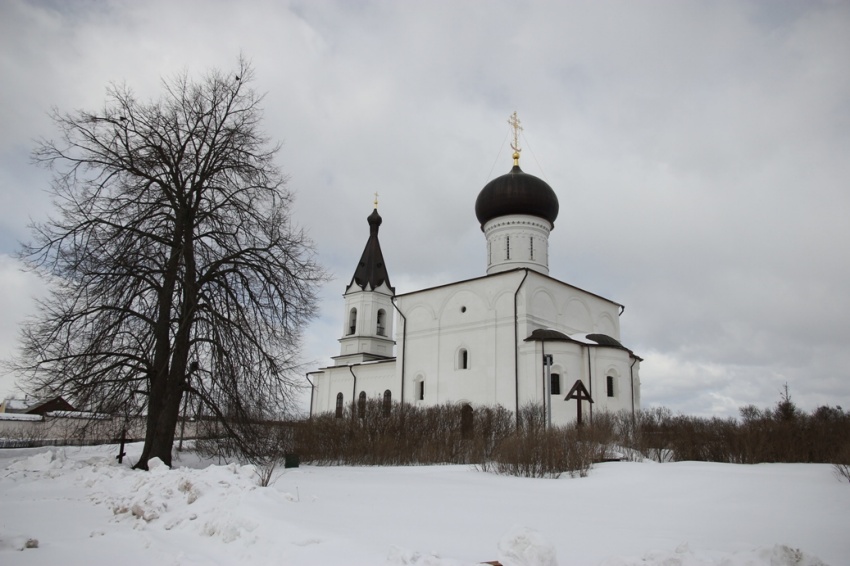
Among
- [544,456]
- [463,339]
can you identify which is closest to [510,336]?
[463,339]

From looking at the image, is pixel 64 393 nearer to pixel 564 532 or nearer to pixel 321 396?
pixel 564 532

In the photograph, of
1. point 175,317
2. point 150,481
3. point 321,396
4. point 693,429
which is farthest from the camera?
point 321,396

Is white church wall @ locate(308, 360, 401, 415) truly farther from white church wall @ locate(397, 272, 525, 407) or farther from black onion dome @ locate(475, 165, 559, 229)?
black onion dome @ locate(475, 165, 559, 229)

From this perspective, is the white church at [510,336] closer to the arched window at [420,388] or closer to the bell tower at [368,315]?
the arched window at [420,388]

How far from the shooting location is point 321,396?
34.5m

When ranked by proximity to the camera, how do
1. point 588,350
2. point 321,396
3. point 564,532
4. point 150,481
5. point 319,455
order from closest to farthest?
point 564,532 < point 150,481 < point 319,455 < point 588,350 < point 321,396

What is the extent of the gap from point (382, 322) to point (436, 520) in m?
29.9

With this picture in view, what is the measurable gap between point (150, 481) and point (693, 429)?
11844 mm

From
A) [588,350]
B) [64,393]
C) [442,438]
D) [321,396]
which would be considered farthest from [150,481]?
[321,396]

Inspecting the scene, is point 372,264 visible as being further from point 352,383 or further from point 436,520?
point 436,520

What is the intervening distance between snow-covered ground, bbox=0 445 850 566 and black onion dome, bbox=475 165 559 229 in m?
19.0

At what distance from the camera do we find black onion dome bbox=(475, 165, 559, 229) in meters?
28.0

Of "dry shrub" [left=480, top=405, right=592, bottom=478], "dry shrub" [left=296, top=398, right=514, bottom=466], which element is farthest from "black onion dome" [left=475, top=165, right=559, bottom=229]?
"dry shrub" [left=480, top=405, right=592, bottom=478]

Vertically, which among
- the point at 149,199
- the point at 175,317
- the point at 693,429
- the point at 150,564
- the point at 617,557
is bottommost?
the point at 150,564
